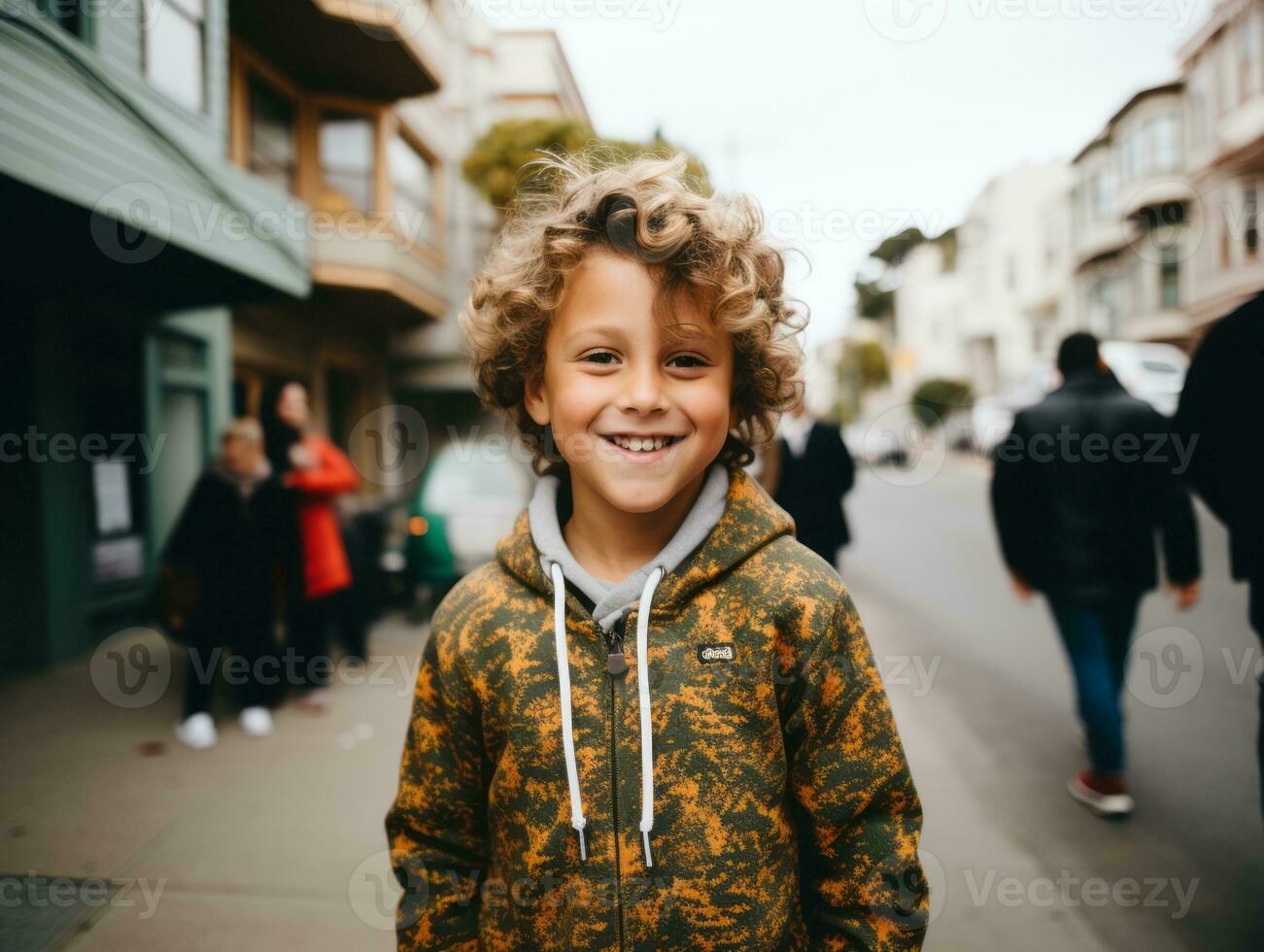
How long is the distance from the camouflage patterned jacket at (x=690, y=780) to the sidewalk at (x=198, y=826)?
1.74 m

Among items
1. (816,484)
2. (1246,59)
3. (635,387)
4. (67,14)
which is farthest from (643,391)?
(1246,59)

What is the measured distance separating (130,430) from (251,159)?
222 inches

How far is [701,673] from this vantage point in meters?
1.32

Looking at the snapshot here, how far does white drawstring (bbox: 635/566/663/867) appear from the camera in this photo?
1.28 m

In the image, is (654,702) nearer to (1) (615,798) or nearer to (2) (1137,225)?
(1) (615,798)

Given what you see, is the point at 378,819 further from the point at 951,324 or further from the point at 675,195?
the point at 951,324

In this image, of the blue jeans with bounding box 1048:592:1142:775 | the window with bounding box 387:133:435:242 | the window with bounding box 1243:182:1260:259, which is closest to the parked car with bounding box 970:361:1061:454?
the window with bounding box 1243:182:1260:259

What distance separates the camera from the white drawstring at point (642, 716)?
4.21ft

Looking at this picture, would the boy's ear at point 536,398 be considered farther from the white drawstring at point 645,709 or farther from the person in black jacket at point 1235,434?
the person in black jacket at point 1235,434

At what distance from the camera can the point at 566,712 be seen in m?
1.30

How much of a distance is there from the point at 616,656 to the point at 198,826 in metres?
3.11

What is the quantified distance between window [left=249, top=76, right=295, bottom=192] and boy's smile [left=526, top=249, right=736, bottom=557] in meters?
11.8

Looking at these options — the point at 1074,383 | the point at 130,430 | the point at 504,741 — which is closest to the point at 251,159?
the point at 130,430

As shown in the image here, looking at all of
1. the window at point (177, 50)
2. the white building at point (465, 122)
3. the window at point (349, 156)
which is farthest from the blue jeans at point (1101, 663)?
the white building at point (465, 122)
